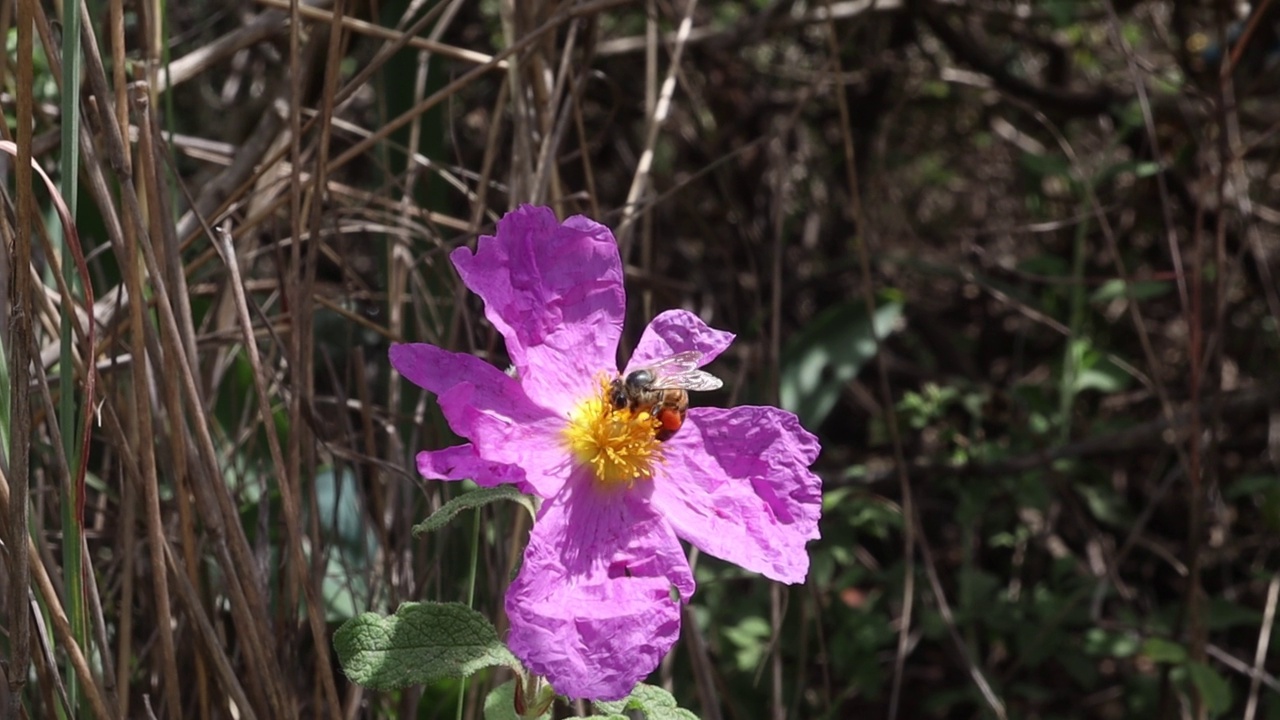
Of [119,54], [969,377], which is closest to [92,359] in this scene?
[119,54]

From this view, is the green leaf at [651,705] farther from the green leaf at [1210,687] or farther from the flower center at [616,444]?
the green leaf at [1210,687]

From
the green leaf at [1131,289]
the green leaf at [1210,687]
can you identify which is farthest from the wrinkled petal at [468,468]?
the green leaf at [1131,289]

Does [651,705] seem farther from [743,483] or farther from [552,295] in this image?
[552,295]

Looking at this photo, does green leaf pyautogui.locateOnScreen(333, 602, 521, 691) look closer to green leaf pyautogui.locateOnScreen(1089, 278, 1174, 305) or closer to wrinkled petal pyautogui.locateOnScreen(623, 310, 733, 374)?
wrinkled petal pyautogui.locateOnScreen(623, 310, 733, 374)

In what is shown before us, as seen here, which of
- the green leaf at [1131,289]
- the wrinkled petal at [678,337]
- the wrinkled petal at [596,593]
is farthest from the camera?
the green leaf at [1131,289]

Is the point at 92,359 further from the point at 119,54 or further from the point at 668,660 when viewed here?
the point at 668,660

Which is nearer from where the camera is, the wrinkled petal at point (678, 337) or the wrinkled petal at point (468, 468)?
the wrinkled petal at point (468, 468)
